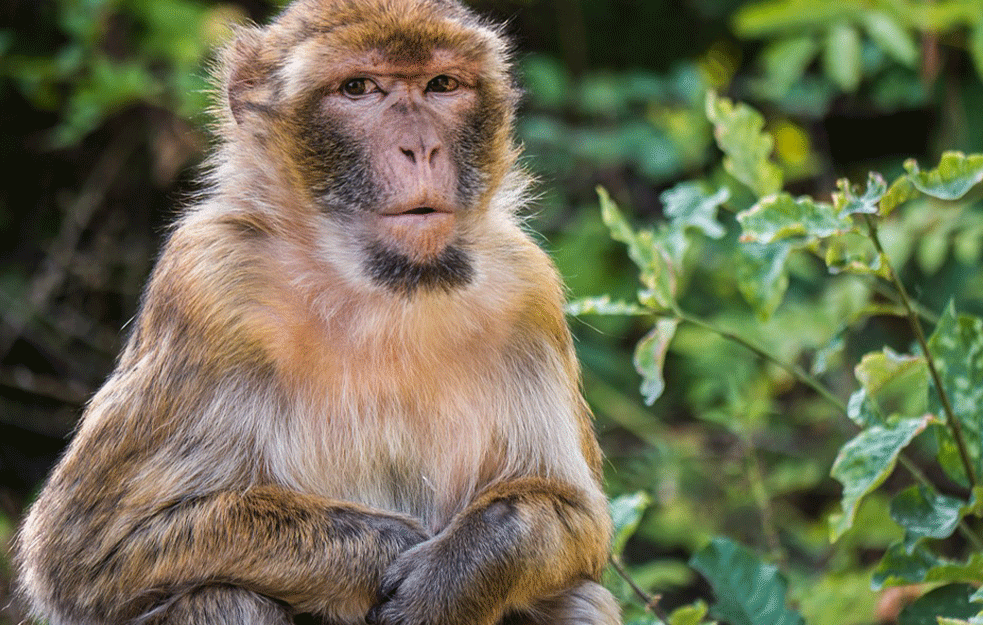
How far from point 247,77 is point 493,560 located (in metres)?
1.53

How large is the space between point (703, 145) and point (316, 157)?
3.51 m

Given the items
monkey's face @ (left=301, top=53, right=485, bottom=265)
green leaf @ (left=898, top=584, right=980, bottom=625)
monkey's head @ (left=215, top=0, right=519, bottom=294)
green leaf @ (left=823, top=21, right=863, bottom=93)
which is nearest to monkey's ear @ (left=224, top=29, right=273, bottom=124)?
monkey's head @ (left=215, top=0, right=519, bottom=294)

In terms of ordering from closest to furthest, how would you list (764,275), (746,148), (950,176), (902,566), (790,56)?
(950,176), (902,566), (764,275), (746,148), (790,56)

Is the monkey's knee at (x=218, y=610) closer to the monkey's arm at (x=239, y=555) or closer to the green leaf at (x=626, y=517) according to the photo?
the monkey's arm at (x=239, y=555)

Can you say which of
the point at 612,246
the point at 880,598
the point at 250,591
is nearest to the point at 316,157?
the point at 250,591

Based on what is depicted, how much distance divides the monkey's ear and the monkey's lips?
0.61 metres

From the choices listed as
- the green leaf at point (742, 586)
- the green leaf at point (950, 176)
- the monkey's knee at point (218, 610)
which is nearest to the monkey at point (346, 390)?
the monkey's knee at point (218, 610)

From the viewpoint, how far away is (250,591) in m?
3.10

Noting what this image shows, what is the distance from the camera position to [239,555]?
3090mm

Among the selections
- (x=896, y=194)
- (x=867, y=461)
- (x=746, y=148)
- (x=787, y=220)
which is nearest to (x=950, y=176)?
(x=896, y=194)

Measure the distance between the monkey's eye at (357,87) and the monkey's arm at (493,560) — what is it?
1082mm

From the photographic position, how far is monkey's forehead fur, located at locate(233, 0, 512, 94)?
3.28 m

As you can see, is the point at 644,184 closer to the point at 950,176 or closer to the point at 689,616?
the point at 689,616

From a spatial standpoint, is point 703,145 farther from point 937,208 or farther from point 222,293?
point 222,293
